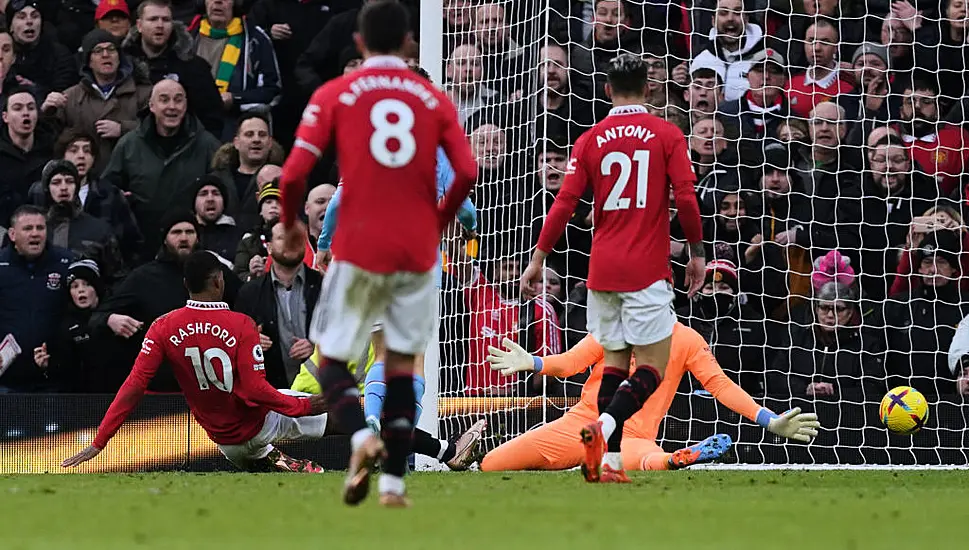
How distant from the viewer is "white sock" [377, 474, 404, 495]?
4980 mm

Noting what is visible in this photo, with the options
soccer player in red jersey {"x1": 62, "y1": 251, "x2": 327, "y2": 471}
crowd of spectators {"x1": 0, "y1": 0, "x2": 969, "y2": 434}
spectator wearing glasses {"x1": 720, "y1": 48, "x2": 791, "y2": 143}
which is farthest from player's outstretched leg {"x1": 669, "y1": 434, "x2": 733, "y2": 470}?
spectator wearing glasses {"x1": 720, "y1": 48, "x2": 791, "y2": 143}

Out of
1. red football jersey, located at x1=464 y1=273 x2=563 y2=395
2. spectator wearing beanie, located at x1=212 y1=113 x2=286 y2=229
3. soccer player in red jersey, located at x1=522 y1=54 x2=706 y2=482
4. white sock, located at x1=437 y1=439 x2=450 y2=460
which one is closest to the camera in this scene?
soccer player in red jersey, located at x1=522 y1=54 x2=706 y2=482

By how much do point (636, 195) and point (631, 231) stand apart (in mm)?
172

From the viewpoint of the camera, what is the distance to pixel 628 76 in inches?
276

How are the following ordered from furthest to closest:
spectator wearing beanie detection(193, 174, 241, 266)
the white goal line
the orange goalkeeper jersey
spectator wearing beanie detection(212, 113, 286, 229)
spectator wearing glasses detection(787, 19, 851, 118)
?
spectator wearing glasses detection(787, 19, 851, 118) → spectator wearing beanie detection(212, 113, 286, 229) → spectator wearing beanie detection(193, 174, 241, 266) → the white goal line → the orange goalkeeper jersey

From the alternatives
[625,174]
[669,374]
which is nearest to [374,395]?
[669,374]

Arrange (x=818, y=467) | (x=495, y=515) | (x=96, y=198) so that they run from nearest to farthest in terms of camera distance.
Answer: (x=495, y=515) < (x=818, y=467) < (x=96, y=198)

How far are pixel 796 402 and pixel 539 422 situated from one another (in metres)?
1.99

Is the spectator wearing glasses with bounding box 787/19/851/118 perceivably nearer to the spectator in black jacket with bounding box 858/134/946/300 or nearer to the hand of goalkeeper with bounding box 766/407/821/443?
the spectator in black jacket with bounding box 858/134/946/300

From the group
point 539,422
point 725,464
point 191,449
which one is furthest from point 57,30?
point 725,464

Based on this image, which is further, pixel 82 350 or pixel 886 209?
pixel 886 209

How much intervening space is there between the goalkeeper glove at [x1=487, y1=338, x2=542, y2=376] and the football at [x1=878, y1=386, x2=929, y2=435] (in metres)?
2.30

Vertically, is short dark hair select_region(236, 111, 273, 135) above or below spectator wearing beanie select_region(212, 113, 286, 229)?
above

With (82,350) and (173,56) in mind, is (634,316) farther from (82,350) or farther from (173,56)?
(173,56)
